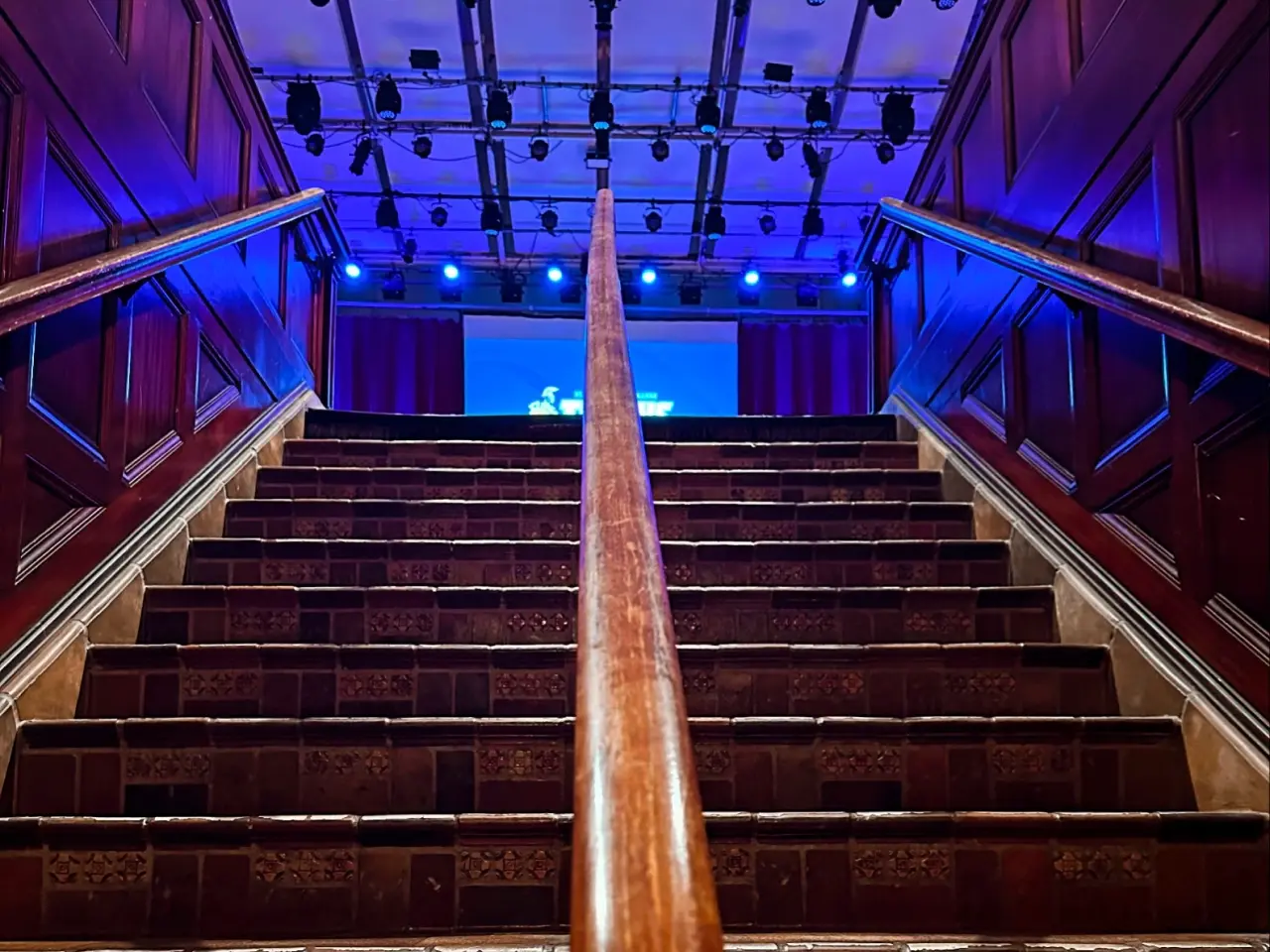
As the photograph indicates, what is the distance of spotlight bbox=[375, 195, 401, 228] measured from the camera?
26.0 feet

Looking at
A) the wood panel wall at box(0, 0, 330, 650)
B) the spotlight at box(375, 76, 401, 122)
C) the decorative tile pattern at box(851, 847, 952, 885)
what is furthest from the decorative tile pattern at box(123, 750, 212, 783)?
the spotlight at box(375, 76, 401, 122)

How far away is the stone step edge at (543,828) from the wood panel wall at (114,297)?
0.61 m

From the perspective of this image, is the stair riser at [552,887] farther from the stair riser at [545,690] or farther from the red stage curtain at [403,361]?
the red stage curtain at [403,361]

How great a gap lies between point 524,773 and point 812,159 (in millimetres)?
6129

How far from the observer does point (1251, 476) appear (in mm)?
1802

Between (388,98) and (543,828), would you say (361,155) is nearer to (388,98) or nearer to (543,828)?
(388,98)

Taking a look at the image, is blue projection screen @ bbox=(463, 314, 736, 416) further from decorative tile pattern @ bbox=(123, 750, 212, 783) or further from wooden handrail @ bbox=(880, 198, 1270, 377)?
decorative tile pattern @ bbox=(123, 750, 212, 783)

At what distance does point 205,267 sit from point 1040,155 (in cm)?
242

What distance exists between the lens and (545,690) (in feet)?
6.56

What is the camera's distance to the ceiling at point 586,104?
6.23 metres

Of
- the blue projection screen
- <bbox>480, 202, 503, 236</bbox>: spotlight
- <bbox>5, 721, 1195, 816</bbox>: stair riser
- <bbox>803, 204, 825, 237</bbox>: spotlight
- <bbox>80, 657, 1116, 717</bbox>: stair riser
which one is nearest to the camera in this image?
<bbox>5, 721, 1195, 816</bbox>: stair riser

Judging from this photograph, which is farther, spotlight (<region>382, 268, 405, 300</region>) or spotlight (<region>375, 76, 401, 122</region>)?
spotlight (<region>382, 268, 405, 300</region>)

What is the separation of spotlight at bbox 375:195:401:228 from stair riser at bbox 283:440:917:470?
470cm

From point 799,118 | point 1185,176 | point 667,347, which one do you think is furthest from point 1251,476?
point 667,347
